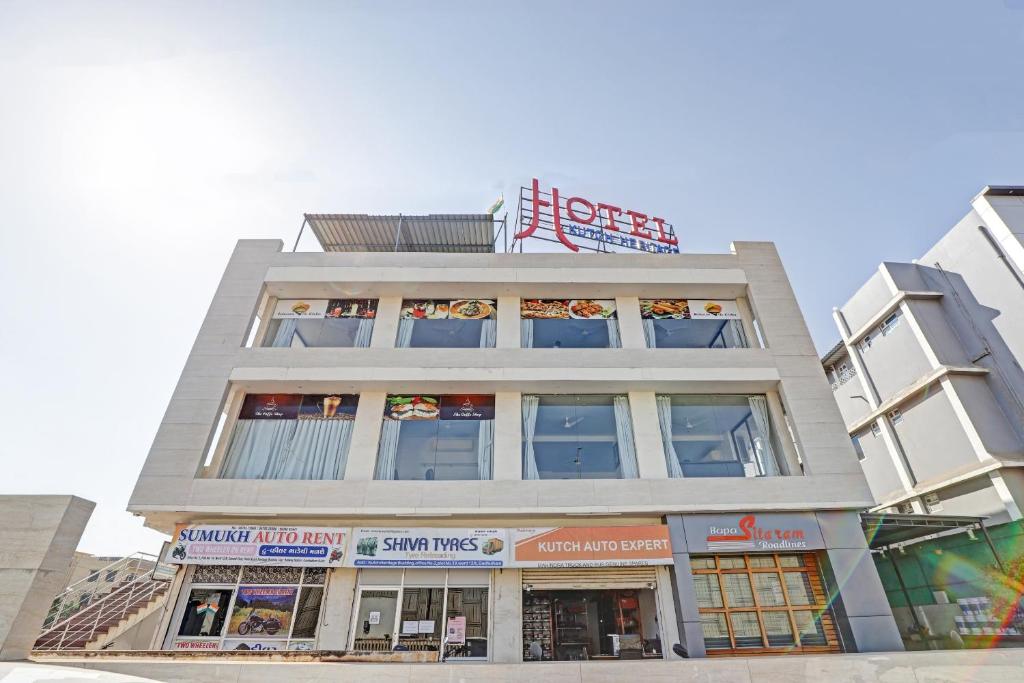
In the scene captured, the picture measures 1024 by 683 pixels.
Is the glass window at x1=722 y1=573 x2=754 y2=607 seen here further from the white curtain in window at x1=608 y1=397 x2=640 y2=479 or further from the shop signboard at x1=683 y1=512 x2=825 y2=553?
the white curtain in window at x1=608 y1=397 x2=640 y2=479

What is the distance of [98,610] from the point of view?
14.9 m

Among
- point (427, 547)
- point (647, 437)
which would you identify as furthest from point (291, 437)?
point (647, 437)

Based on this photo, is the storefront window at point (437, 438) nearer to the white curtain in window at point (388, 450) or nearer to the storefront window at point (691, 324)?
the white curtain in window at point (388, 450)

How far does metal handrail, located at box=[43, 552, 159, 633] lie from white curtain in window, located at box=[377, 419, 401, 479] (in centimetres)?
607

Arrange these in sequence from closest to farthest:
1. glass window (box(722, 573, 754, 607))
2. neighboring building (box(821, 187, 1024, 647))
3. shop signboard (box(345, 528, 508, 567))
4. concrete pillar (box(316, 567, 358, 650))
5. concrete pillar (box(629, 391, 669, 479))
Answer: concrete pillar (box(316, 567, 358, 650)) < shop signboard (box(345, 528, 508, 567)) < glass window (box(722, 573, 754, 607)) < concrete pillar (box(629, 391, 669, 479)) < neighboring building (box(821, 187, 1024, 647))

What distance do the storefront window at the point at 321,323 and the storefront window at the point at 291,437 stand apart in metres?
1.94

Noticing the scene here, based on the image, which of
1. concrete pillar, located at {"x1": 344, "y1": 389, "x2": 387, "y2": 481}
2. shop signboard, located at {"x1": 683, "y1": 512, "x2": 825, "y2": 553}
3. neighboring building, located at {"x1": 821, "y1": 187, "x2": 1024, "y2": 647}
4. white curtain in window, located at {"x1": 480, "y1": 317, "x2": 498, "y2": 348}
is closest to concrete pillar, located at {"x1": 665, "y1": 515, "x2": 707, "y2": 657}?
shop signboard, located at {"x1": 683, "y1": 512, "x2": 825, "y2": 553}

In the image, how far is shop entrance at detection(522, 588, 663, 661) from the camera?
41.2ft

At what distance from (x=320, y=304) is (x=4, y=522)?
33.2ft

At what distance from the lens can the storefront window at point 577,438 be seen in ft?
46.8

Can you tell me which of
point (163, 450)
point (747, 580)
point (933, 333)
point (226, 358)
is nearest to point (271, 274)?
point (226, 358)

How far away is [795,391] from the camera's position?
15.2 metres

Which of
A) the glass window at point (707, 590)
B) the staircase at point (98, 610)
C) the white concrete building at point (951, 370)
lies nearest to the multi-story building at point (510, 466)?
the glass window at point (707, 590)

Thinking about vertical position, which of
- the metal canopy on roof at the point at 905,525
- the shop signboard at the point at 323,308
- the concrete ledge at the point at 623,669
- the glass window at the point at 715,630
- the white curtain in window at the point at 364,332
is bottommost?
the concrete ledge at the point at 623,669
